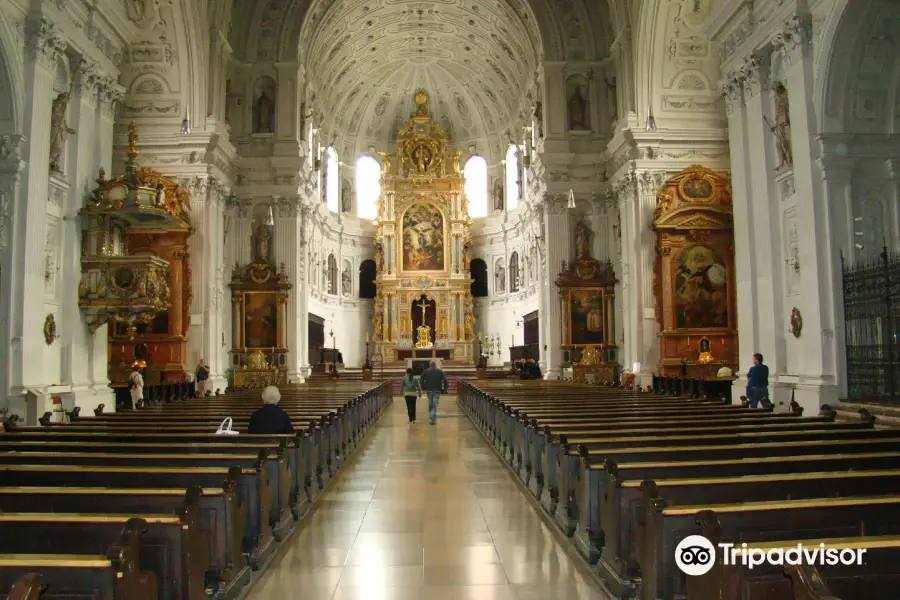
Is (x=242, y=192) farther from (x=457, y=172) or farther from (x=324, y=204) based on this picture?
(x=457, y=172)

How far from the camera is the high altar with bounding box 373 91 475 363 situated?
3856 cm

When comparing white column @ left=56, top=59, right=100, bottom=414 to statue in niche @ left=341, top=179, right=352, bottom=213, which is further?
statue in niche @ left=341, top=179, right=352, bottom=213

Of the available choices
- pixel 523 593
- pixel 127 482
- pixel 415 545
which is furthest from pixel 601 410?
pixel 127 482

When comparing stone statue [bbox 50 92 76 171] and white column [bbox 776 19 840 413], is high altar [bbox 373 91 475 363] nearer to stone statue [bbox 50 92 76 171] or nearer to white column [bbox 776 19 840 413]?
stone statue [bbox 50 92 76 171]

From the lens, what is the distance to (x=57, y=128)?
502 inches

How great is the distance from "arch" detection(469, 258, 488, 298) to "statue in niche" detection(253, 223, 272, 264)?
1660 centimetres

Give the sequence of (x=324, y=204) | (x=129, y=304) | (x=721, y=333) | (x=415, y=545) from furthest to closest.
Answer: (x=324, y=204) < (x=721, y=333) < (x=129, y=304) < (x=415, y=545)

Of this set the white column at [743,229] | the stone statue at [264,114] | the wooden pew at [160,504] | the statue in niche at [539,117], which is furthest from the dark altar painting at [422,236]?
the wooden pew at [160,504]

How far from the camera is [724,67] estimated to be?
1415 cm

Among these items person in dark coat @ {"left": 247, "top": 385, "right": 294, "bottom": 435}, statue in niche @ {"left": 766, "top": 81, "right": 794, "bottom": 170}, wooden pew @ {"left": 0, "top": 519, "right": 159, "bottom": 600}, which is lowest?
wooden pew @ {"left": 0, "top": 519, "right": 159, "bottom": 600}

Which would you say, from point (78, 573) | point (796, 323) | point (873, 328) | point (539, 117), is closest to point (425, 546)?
point (78, 573)

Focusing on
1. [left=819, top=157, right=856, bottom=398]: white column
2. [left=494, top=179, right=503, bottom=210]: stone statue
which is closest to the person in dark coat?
[left=819, top=157, right=856, bottom=398]: white column

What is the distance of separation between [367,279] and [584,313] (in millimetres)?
18109

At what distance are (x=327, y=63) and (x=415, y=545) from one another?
29.0 meters
